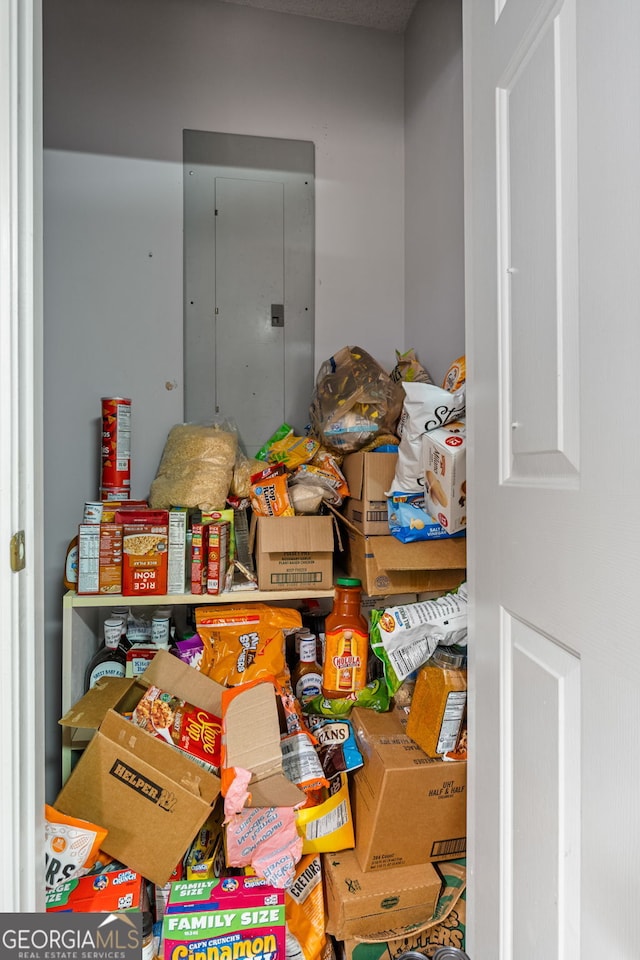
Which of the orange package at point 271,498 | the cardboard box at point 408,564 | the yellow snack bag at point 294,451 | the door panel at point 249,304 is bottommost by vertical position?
the cardboard box at point 408,564

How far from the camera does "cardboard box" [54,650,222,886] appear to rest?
1.13m

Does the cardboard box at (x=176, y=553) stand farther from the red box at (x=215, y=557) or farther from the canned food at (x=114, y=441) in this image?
the canned food at (x=114, y=441)

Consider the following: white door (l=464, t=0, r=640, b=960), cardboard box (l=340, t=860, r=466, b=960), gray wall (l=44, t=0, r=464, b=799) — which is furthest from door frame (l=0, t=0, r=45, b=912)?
gray wall (l=44, t=0, r=464, b=799)

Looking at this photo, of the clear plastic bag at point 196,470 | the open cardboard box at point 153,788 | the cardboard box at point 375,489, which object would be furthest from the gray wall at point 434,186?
the open cardboard box at point 153,788

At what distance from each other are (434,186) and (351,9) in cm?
71

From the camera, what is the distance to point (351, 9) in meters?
1.81

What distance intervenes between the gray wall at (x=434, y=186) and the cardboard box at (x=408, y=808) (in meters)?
1.01

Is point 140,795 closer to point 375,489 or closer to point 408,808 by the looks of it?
point 408,808

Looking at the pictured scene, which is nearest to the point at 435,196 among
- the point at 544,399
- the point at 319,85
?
the point at 319,85

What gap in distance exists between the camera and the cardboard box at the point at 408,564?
1334 millimetres

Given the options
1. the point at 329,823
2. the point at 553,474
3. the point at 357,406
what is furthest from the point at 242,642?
the point at 553,474

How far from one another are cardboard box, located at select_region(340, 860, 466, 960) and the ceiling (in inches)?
95.9

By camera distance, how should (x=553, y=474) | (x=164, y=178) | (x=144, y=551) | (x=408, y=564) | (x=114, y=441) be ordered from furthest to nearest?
(x=164, y=178), (x=114, y=441), (x=144, y=551), (x=408, y=564), (x=553, y=474)

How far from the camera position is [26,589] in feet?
2.18
